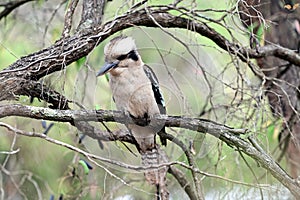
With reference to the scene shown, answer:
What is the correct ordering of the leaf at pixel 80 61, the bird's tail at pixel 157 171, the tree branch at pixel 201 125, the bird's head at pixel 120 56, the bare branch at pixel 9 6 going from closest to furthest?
the tree branch at pixel 201 125
the bird's head at pixel 120 56
the leaf at pixel 80 61
the bird's tail at pixel 157 171
the bare branch at pixel 9 6

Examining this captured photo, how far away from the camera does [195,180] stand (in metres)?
1.91

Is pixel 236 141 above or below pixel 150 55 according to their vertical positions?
below

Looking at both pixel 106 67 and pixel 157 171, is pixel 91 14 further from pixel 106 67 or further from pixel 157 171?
pixel 157 171

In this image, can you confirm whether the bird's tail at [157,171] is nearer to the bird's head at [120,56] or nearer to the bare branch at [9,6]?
the bird's head at [120,56]

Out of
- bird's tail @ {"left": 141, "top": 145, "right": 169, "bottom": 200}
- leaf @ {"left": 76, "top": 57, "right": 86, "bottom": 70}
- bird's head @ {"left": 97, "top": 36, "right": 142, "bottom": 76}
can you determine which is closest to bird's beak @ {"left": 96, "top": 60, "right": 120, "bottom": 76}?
bird's head @ {"left": 97, "top": 36, "right": 142, "bottom": 76}

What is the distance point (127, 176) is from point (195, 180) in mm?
745

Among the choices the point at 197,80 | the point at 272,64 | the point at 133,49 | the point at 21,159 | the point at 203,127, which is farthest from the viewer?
the point at 21,159

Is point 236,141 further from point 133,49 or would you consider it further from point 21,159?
point 21,159

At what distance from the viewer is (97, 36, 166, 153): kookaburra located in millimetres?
1925

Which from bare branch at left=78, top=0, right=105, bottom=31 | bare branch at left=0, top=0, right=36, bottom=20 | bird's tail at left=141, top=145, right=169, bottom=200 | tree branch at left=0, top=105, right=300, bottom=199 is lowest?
tree branch at left=0, top=105, right=300, bottom=199

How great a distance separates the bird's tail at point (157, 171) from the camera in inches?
82.0

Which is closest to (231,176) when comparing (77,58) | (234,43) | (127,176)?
(127,176)

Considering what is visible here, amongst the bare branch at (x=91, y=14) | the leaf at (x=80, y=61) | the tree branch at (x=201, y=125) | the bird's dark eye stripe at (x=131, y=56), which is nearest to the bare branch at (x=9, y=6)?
the bare branch at (x=91, y=14)

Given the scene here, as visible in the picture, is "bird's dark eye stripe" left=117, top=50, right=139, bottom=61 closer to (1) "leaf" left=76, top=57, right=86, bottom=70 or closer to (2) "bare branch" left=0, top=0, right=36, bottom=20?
(1) "leaf" left=76, top=57, right=86, bottom=70
